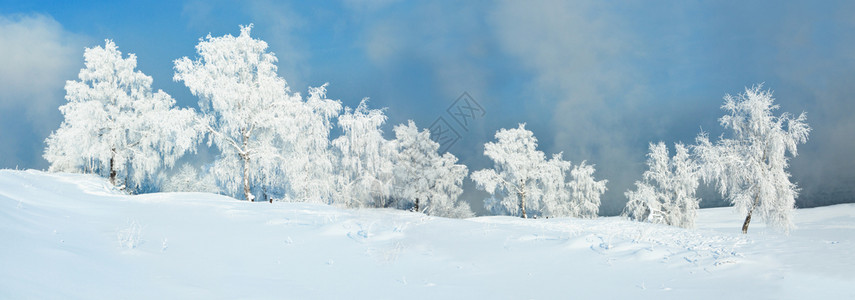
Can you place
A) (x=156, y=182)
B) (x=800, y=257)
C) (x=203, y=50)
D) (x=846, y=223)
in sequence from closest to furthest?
(x=800, y=257) → (x=203, y=50) → (x=156, y=182) → (x=846, y=223)

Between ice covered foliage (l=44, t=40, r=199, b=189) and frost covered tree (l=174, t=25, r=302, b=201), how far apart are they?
4.17 m

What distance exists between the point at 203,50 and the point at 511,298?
20.8m

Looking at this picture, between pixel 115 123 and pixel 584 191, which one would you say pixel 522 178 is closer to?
pixel 584 191

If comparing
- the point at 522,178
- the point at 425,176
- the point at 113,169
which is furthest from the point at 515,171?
the point at 113,169

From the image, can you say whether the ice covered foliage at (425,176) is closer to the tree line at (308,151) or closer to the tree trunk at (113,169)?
the tree line at (308,151)

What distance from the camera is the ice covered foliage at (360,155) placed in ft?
83.9

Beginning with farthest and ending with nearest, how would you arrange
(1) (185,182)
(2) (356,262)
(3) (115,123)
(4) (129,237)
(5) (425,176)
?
(1) (185,182)
(5) (425,176)
(3) (115,123)
(2) (356,262)
(4) (129,237)

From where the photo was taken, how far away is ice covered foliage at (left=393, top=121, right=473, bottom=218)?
2947 cm

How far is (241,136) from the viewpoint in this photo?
2066 centimetres

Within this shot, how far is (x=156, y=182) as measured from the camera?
26.9 metres

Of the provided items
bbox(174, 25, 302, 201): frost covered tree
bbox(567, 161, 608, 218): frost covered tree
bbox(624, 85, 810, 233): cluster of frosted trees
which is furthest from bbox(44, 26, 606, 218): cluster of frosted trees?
bbox(624, 85, 810, 233): cluster of frosted trees

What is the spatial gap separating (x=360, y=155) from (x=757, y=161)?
21329 mm

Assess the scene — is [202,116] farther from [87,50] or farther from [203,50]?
[87,50]

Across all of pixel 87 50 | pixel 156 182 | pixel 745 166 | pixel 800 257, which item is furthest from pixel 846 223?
pixel 87 50
